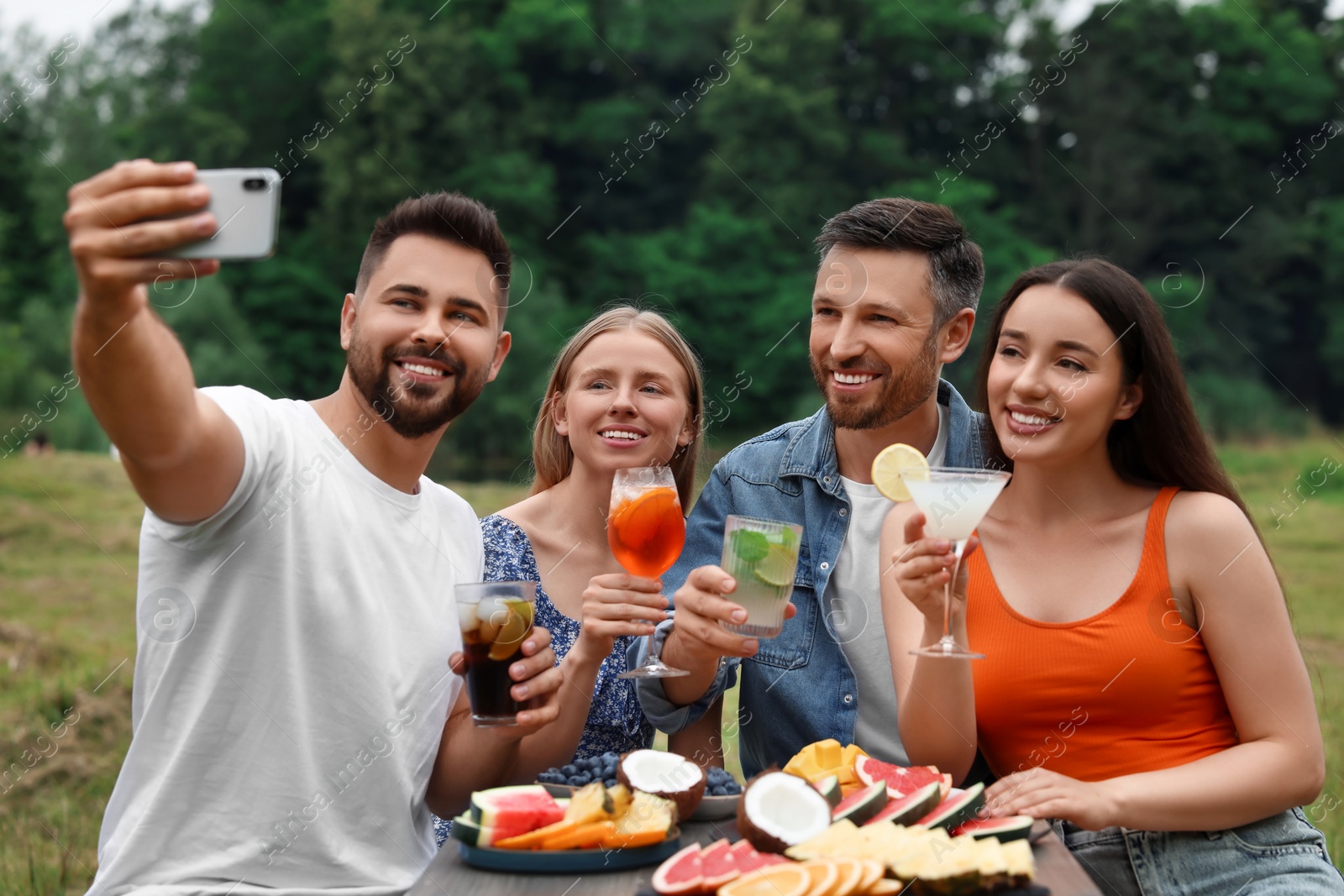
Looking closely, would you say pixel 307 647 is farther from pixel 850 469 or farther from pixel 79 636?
pixel 79 636

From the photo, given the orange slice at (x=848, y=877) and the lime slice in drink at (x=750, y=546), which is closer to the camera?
the orange slice at (x=848, y=877)

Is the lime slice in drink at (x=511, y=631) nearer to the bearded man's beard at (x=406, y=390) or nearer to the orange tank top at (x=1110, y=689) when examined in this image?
the bearded man's beard at (x=406, y=390)

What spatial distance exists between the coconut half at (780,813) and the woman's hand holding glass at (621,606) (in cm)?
65

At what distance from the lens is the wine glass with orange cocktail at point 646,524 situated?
3248 millimetres

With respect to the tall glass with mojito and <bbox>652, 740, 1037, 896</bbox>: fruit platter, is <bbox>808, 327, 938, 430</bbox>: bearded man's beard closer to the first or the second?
the tall glass with mojito

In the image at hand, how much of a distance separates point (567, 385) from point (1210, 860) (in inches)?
96.5

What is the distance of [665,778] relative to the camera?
271 centimetres

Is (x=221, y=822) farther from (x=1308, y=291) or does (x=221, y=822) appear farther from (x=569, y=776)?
(x=1308, y=291)

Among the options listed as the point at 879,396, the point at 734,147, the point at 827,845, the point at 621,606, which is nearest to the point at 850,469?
the point at 879,396

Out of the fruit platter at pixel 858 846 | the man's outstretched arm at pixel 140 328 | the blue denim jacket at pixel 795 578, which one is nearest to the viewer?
the man's outstretched arm at pixel 140 328

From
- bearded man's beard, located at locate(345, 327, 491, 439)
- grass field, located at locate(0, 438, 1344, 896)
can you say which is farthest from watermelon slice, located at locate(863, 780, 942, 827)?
grass field, located at locate(0, 438, 1344, 896)

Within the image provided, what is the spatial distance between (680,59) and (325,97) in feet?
39.2

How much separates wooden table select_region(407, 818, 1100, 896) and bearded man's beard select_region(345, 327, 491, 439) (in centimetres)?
129

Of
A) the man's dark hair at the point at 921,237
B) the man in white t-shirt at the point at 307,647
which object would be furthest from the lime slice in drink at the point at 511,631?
the man's dark hair at the point at 921,237
